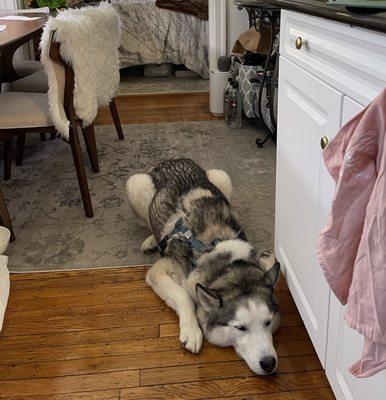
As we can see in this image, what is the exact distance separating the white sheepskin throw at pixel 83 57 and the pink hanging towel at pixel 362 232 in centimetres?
164

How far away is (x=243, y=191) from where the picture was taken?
269 cm

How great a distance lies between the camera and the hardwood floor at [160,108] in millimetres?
4176

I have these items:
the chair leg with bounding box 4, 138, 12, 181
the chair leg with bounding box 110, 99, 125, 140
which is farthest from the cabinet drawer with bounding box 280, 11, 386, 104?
the chair leg with bounding box 110, 99, 125, 140

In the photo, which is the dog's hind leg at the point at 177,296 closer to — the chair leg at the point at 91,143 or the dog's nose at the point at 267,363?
the dog's nose at the point at 267,363

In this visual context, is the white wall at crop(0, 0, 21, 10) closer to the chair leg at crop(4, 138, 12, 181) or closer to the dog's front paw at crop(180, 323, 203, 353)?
the chair leg at crop(4, 138, 12, 181)

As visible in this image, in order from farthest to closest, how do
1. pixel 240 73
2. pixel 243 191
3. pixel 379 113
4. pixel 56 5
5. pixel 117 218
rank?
pixel 56 5
pixel 240 73
pixel 243 191
pixel 117 218
pixel 379 113

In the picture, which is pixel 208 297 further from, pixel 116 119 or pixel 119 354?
pixel 116 119

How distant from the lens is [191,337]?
1.59 m

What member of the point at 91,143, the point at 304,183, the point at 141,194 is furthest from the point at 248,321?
the point at 91,143

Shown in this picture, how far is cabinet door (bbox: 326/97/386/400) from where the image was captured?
96 cm

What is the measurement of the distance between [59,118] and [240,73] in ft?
5.39

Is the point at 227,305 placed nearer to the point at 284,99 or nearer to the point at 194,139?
the point at 284,99

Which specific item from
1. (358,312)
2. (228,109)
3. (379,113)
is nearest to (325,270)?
(358,312)

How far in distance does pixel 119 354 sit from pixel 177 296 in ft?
0.93
